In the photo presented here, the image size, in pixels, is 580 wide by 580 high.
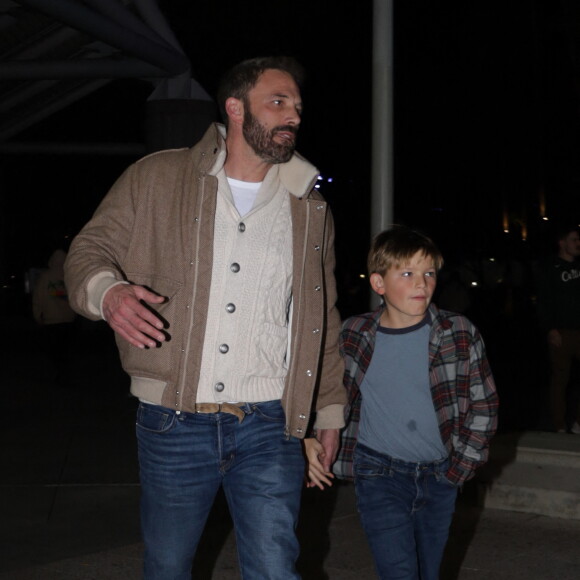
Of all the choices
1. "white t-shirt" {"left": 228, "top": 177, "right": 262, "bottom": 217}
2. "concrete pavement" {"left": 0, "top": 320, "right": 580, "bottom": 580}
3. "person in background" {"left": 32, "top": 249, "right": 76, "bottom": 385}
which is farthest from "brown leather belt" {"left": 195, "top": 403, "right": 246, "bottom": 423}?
"person in background" {"left": 32, "top": 249, "right": 76, "bottom": 385}

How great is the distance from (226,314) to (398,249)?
0.86m

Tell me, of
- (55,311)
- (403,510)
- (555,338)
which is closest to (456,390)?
(403,510)

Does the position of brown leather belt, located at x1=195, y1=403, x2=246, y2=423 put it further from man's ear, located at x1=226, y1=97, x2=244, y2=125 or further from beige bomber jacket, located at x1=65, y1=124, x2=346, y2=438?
man's ear, located at x1=226, y1=97, x2=244, y2=125

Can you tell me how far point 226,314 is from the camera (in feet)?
10.8

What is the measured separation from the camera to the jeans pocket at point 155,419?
3250 millimetres

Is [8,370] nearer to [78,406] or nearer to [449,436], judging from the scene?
[78,406]

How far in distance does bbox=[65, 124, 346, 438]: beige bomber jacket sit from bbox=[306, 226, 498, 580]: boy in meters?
0.39

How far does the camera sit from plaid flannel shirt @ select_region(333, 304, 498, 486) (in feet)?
12.5

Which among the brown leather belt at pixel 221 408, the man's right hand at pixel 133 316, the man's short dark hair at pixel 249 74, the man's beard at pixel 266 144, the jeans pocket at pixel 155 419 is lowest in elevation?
the jeans pocket at pixel 155 419

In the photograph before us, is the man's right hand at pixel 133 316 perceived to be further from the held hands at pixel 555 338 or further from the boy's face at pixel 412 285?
the held hands at pixel 555 338

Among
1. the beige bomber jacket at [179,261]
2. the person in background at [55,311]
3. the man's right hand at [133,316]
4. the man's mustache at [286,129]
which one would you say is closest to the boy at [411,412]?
the beige bomber jacket at [179,261]

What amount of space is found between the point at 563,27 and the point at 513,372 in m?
5.33

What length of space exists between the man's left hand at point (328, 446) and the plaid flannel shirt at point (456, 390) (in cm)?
24

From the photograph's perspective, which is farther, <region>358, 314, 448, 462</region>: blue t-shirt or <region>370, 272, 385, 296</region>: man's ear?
<region>370, 272, 385, 296</region>: man's ear
